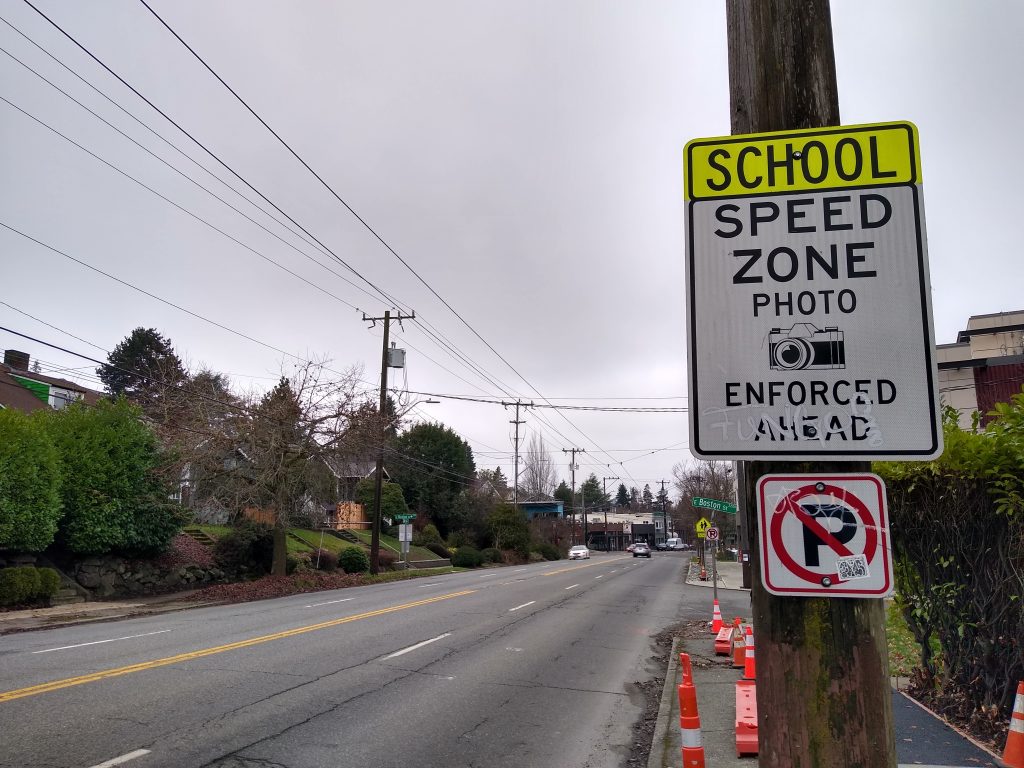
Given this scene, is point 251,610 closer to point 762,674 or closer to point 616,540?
point 762,674

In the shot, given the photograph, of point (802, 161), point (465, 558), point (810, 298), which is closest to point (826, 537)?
point (810, 298)

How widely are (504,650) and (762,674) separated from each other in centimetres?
1090

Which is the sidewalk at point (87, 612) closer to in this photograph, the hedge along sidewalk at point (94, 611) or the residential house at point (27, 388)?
the hedge along sidewalk at point (94, 611)

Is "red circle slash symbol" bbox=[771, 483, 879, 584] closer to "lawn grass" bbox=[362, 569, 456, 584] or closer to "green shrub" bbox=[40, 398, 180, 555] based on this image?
"green shrub" bbox=[40, 398, 180, 555]

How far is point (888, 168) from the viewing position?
229cm

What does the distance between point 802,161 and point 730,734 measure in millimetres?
6780

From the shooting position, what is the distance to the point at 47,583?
1892 centimetres

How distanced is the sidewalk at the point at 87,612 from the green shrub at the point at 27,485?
1.90m

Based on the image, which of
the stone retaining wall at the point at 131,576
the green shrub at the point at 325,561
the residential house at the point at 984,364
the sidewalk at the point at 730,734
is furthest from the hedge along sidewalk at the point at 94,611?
the residential house at the point at 984,364

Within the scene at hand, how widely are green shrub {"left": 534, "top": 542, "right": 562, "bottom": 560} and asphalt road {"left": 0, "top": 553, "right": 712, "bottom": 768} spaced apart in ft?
156

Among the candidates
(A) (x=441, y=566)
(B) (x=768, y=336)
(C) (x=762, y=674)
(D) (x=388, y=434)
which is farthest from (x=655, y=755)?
(A) (x=441, y=566)

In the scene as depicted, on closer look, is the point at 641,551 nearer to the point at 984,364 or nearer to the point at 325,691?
the point at 984,364

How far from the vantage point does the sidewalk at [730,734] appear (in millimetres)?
5617

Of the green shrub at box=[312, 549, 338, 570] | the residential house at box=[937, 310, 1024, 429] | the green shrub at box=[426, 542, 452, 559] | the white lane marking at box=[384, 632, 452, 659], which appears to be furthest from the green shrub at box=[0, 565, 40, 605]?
the green shrub at box=[426, 542, 452, 559]
